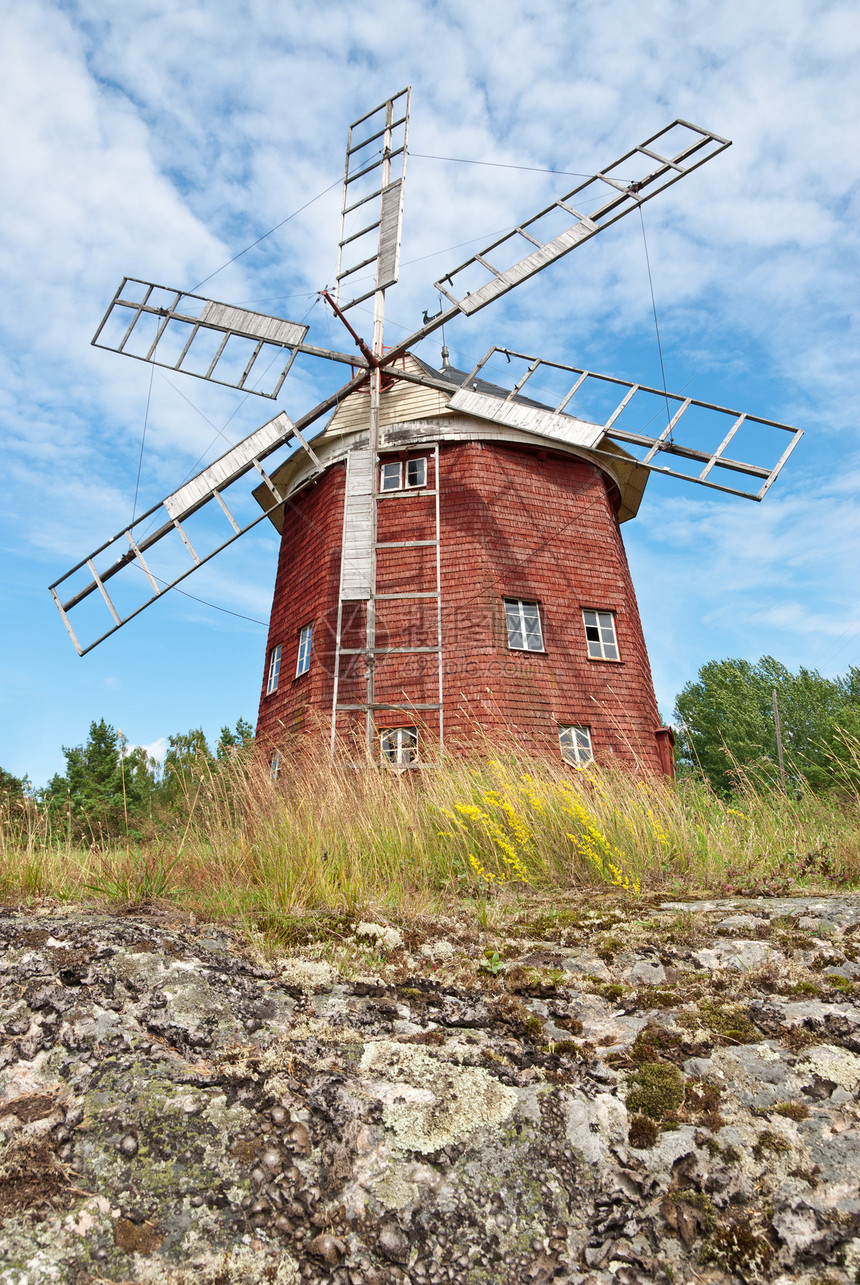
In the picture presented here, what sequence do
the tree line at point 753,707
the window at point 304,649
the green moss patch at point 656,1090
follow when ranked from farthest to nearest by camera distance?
the tree line at point 753,707, the window at point 304,649, the green moss patch at point 656,1090

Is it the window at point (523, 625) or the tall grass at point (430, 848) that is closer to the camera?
the tall grass at point (430, 848)

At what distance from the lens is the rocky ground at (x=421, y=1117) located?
1.92m

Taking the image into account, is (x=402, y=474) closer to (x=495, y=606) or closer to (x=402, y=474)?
(x=402, y=474)

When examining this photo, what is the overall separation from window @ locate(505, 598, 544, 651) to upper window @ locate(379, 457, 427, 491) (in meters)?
3.37

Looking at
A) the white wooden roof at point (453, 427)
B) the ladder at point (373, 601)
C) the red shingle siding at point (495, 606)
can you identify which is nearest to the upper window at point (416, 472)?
the ladder at point (373, 601)

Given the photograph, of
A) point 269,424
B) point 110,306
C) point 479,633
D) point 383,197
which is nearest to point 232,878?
point 479,633

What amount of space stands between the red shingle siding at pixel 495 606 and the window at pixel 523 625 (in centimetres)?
17

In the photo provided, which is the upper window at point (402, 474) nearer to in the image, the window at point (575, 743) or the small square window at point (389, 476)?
the small square window at point (389, 476)

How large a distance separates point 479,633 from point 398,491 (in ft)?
12.3

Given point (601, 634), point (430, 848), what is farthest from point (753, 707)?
point (430, 848)

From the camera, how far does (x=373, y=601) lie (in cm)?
1403

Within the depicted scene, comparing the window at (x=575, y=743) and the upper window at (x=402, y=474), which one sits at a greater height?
the upper window at (x=402, y=474)

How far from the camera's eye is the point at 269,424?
53.4 ft

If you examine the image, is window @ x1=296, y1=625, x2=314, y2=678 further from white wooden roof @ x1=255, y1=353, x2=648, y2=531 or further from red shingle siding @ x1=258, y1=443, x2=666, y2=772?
white wooden roof @ x1=255, y1=353, x2=648, y2=531
